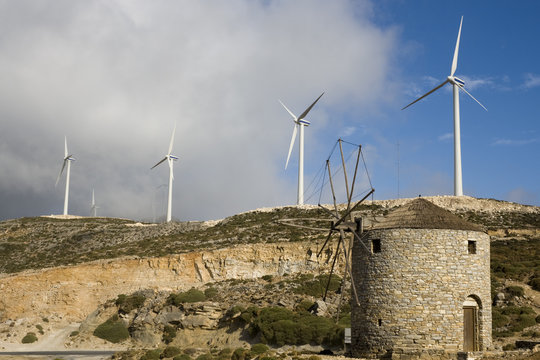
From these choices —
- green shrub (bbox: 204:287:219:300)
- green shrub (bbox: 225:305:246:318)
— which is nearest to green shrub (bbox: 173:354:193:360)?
green shrub (bbox: 225:305:246:318)

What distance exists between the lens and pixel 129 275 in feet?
200

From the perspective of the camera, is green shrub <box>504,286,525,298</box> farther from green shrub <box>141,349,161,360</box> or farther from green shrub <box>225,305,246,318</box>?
green shrub <box>141,349,161,360</box>

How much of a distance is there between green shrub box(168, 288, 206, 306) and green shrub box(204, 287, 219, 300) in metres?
0.50

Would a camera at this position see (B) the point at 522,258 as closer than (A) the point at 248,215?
Yes

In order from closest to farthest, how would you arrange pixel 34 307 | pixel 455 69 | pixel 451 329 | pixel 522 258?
pixel 451 329 < pixel 522 258 < pixel 34 307 < pixel 455 69

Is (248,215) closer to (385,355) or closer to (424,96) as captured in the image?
(424,96)

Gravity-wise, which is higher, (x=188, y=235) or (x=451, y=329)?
(x=188, y=235)

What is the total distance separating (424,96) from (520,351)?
46390 mm

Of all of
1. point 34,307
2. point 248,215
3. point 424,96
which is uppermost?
point 424,96

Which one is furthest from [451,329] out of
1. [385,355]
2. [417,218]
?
[417,218]

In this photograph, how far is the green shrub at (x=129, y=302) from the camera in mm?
51306

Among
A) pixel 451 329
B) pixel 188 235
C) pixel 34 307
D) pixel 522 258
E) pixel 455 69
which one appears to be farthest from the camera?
pixel 188 235

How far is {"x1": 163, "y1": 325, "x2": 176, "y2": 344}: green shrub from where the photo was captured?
4453cm

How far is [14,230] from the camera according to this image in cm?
9581
